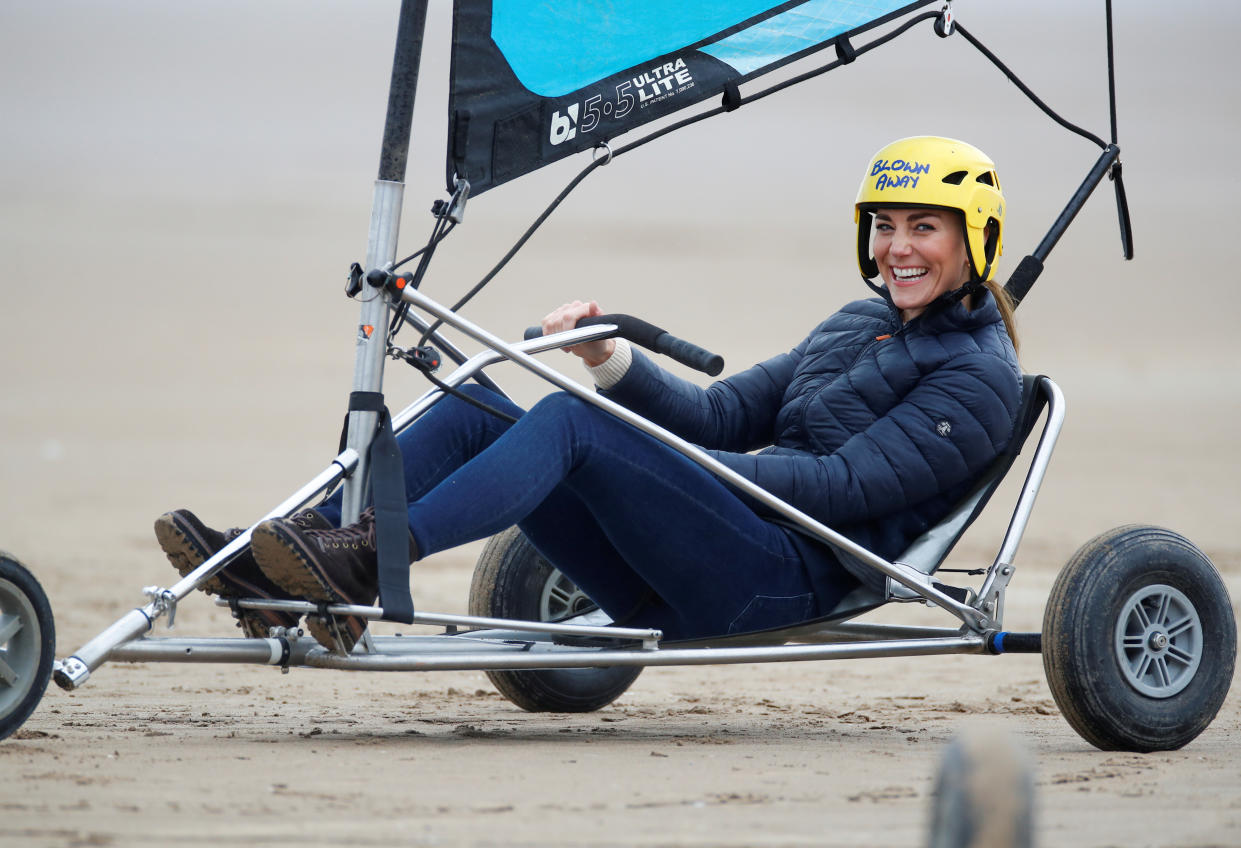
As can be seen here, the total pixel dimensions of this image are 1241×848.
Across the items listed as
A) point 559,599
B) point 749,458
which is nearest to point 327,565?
point 749,458

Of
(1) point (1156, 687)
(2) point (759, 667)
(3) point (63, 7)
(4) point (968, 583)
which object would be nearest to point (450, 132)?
(1) point (1156, 687)

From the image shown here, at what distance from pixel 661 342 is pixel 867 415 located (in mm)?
675

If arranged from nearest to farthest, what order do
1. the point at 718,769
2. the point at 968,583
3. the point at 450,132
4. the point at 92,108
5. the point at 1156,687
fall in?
the point at 718,769 → the point at 450,132 → the point at 1156,687 → the point at 968,583 → the point at 92,108

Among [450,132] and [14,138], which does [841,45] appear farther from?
[14,138]

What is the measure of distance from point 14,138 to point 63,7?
37.7ft

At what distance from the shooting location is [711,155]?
43.1 m

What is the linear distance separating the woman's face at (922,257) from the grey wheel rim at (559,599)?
1210 millimetres

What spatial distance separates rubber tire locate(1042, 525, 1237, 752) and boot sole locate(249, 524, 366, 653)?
1635 mm

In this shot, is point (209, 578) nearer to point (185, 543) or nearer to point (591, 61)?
point (185, 543)

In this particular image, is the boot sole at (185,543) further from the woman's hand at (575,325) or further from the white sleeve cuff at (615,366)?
the white sleeve cuff at (615,366)

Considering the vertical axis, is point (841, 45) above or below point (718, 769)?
above

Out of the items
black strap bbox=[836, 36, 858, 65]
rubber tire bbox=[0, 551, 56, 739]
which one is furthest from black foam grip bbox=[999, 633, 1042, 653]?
rubber tire bbox=[0, 551, 56, 739]

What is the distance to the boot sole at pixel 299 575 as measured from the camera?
122 inches

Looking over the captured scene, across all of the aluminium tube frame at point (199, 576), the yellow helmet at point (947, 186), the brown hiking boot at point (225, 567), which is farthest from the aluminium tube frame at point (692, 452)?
the yellow helmet at point (947, 186)
